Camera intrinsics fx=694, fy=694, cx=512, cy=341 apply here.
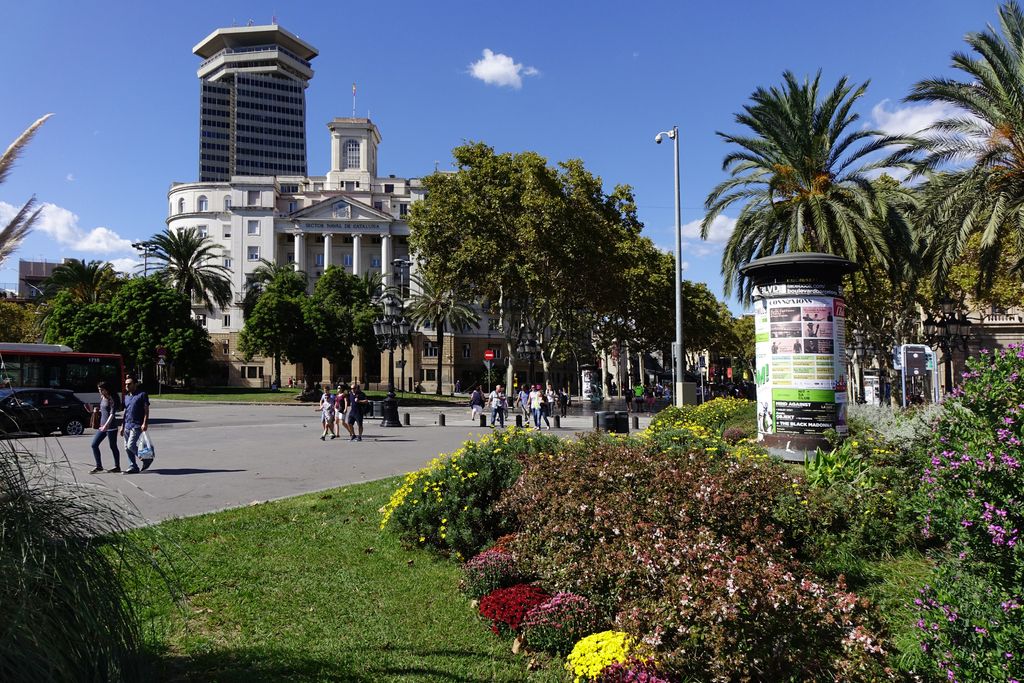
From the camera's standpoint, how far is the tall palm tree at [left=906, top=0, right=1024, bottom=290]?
15.2m

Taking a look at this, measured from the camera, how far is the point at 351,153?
8738 cm

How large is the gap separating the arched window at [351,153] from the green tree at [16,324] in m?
38.6

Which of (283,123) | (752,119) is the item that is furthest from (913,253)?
(283,123)

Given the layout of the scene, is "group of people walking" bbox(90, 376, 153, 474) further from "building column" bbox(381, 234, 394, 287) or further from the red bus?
"building column" bbox(381, 234, 394, 287)

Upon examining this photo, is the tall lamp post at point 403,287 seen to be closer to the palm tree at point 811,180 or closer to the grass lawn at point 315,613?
the palm tree at point 811,180

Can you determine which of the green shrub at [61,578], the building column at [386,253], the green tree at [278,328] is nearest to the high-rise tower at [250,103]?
the building column at [386,253]

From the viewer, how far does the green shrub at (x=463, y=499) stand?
22.5ft

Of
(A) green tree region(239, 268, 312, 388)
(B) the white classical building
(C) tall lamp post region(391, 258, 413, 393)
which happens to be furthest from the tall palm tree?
(B) the white classical building

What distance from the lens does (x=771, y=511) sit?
230 inches

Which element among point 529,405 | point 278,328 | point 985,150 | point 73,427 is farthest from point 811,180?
point 278,328

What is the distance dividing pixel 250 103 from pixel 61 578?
514 feet

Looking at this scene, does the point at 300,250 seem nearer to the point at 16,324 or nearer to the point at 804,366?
the point at 16,324

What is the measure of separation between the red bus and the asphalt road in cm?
484

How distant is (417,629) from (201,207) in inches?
3515
